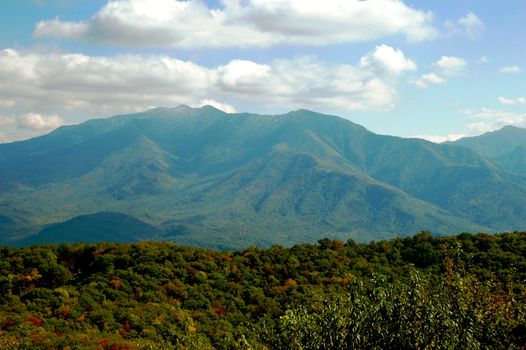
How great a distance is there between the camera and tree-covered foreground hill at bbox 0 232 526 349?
22438 millimetres

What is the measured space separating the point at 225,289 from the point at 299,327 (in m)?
33.8

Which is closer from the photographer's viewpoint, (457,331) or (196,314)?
(457,331)

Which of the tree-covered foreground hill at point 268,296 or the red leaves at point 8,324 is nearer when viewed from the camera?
the tree-covered foreground hill at point 268,296

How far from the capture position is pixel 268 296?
55.0 meters

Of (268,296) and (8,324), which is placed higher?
(8,324)

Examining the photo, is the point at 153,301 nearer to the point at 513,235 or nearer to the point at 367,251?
the point at 367,251

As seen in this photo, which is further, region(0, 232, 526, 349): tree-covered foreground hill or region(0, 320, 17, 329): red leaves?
region(0, 320, 17, 329): red leaves

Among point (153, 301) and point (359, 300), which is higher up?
point (359, 300)

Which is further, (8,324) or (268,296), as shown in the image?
(268,296)

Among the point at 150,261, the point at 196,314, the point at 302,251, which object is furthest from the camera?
the point at 302,251

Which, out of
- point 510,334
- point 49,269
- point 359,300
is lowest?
point 49,269

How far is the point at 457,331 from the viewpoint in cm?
2222

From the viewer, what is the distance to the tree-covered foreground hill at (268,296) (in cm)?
2244

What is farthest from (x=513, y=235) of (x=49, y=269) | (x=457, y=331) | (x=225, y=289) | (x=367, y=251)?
(x=49, y=269)
